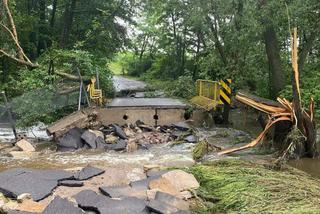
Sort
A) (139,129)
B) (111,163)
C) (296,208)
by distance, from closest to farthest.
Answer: (296,208), (111,163), (139,129)

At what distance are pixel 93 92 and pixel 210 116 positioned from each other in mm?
4159

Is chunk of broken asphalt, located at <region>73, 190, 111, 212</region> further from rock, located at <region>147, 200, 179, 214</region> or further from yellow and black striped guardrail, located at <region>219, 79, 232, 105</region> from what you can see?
yellow and black striped guardrail, located at <region>219, 79, 232, 105</region>

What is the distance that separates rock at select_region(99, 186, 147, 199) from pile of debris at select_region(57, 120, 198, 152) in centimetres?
406

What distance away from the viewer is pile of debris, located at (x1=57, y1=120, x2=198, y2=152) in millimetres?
10617

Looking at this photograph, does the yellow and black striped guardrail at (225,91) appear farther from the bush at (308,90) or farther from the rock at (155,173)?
the rock at (155,173)

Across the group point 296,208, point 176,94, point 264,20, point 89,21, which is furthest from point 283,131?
point 89,21

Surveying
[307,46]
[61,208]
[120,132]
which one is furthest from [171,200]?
[307,46]

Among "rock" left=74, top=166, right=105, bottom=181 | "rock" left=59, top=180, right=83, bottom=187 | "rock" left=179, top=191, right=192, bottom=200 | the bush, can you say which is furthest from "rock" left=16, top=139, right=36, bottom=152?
the bush

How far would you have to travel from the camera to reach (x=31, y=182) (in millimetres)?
6605

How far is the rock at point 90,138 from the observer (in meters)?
10.6

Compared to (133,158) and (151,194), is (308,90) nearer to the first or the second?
(133,158)

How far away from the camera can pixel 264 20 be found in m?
11.4

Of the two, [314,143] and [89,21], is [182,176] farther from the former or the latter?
[89,21]

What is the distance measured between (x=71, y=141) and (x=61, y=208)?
545 cm
